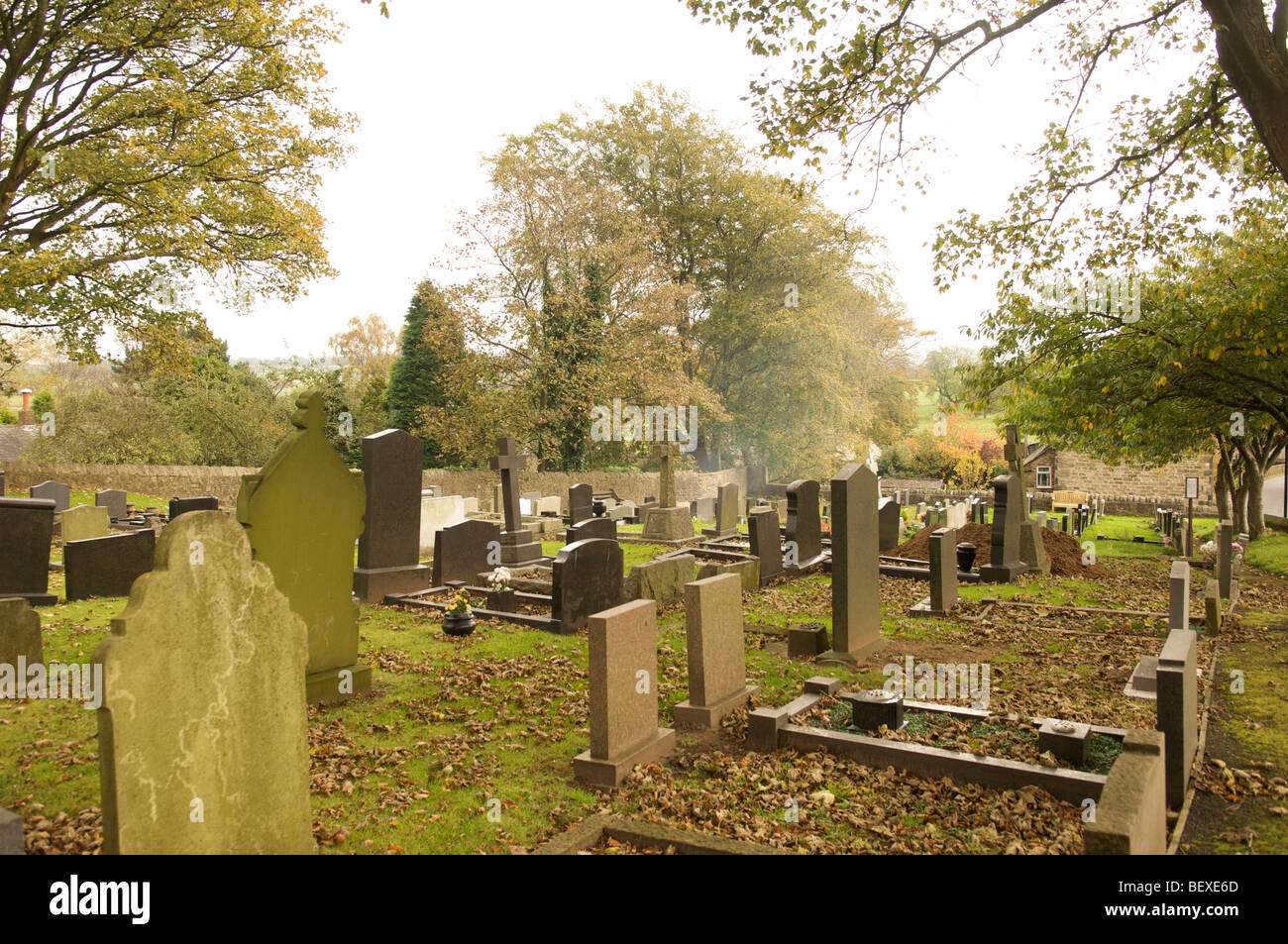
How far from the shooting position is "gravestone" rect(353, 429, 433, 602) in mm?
11820

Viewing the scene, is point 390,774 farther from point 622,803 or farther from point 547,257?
point 547,257

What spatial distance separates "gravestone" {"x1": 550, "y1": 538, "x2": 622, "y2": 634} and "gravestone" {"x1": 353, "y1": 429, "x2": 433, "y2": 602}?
3.17 meters

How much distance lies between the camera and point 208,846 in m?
3.29

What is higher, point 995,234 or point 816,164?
point 816,164

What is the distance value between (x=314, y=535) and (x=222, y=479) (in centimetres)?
2298

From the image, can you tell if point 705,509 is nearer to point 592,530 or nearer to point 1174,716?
point 592,530

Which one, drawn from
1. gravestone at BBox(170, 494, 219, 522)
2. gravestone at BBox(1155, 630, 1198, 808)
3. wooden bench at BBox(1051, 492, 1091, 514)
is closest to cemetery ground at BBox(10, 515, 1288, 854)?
gravestone at BBox(1155, 630, 1198, 808)

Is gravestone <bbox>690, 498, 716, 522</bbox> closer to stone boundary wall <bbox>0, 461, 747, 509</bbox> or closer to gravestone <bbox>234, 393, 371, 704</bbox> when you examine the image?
stone boundary wall <bbox>0, 461, 747, 509</bbox>

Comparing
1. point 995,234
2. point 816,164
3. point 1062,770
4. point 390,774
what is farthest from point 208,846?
point 995,234

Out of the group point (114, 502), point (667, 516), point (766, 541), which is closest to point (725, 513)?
point (667, 516)

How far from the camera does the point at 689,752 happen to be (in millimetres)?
6156

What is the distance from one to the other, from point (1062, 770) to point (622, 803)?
9.97 feet

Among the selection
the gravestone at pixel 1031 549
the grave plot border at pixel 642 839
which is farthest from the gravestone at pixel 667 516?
the grave plot border at pixel 642 839
